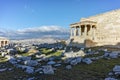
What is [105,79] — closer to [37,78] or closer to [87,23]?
[37,78]

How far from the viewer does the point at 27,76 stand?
16.6 m

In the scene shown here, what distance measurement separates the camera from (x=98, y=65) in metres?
20.0

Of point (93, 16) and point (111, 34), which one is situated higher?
point (93, 16)

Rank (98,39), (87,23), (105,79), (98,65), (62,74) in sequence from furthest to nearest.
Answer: (87,23) < (98,39) < (98,65) < (62,74) < (105,79)

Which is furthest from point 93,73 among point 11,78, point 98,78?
point 11,78

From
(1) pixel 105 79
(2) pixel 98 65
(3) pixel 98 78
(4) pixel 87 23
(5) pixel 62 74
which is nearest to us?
(1) pixel 105 79

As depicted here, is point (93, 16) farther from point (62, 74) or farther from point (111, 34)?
point (62, 74)

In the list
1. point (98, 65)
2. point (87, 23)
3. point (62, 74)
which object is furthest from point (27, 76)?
point (87, 23)

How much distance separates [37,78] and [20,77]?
5.37 ft

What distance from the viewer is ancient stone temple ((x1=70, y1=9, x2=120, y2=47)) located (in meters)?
47.4

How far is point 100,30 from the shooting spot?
5266cm

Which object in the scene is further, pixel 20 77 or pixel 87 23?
pixel 87 23

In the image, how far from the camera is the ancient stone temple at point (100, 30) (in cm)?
4737

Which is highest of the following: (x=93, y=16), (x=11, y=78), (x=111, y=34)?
(x=93, y=16)
